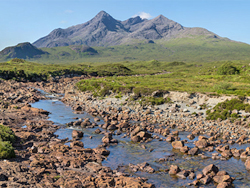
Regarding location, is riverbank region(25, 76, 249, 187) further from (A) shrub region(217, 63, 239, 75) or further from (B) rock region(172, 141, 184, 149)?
(A) shrub region(217, 63, 239, 75)

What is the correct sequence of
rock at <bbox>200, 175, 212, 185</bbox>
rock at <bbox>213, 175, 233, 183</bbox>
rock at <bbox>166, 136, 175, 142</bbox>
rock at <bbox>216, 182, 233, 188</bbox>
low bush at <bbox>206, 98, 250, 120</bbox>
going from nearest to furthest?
rock at <bbox>216, 182, 233, 188</bbox> < rock at <bbox>213, 175, 233, 183</bbox> < rock at <bbox>200, 175, 212, 185</bbox> < rock at <bbox>166, 136, 175, 142</bbox> < low bush at <bbox>206, 98, 250, 120</bbox>

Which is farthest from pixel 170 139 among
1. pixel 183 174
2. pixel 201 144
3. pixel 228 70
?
pixel 228 70

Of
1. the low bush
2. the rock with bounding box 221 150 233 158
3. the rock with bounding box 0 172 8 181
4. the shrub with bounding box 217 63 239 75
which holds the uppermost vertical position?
the shrub with bounding box 217 63 239 75

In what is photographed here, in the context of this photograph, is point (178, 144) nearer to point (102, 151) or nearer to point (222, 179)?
point (222, 179)

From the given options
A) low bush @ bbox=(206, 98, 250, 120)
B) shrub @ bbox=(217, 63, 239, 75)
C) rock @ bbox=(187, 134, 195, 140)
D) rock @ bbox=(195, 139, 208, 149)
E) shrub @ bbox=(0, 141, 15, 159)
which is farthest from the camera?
shrub @ bbox=(217, 63, 239, 75)

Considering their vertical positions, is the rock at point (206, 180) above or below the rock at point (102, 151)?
below

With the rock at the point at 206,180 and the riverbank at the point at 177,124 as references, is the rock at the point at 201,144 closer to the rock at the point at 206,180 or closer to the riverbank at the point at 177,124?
the riverbank at the point at 177,124

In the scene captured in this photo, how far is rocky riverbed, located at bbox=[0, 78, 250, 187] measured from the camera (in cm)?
1980

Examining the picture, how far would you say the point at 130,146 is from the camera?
29.0m

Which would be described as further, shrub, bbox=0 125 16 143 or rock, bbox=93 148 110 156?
shrub, bbox=0 125 16 143

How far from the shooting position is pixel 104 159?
25.1 m

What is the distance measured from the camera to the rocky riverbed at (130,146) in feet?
65.0

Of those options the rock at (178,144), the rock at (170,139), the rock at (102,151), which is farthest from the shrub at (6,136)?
the rock at (178,144)

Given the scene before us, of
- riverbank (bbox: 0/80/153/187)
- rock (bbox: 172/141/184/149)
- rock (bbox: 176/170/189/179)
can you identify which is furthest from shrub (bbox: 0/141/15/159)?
rock (bbox: 172/141/184/149)
